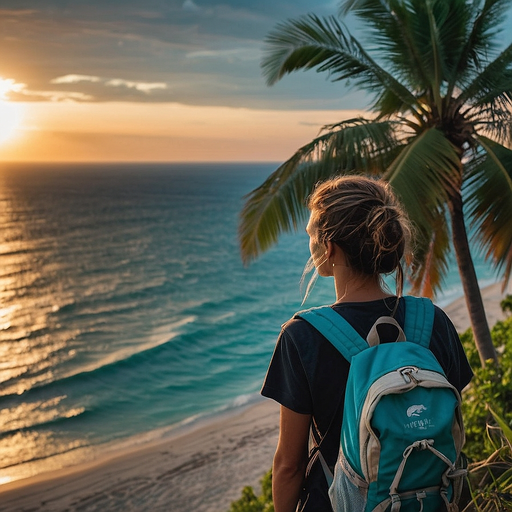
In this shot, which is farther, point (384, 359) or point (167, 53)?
point (167, 53)

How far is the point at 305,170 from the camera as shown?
6.82 metres

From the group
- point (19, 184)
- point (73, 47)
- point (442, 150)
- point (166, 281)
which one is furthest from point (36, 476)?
point (19, 184)

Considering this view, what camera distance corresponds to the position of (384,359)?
162 centimetres

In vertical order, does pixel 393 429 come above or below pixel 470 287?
above

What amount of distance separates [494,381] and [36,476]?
33.2 feet

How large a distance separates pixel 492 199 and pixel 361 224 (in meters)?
5.18

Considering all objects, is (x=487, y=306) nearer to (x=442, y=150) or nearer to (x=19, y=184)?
(x=442, y=150)

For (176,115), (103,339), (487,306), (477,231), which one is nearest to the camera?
(477,231)

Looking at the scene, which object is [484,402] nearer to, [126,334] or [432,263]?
[432,263]

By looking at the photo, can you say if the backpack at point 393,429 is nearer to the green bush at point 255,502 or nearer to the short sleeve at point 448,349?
the short sleeve at point 448,349

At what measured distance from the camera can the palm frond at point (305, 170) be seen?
21.5ft

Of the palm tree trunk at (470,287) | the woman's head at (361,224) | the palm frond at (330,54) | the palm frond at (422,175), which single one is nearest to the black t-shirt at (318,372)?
the woman's head at (361,224)

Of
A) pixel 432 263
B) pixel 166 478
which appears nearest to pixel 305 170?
pixel 432 263

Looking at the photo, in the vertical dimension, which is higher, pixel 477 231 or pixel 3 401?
pixel 477 231
